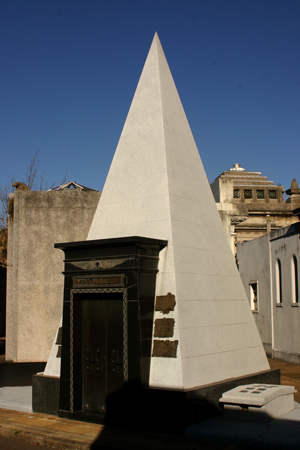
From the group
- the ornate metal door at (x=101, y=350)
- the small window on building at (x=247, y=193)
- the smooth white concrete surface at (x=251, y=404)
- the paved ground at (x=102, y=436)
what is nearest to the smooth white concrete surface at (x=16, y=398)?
the paved ground at (x=102, y=436)

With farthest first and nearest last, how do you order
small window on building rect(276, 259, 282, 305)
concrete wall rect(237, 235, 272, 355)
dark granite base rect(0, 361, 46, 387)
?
concrete wall rect(237, 235, 272, 355)
small window on building rect(276, 259, 282, 305)
dark granite base rect(0, 361, 46, 387)

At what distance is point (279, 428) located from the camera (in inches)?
248

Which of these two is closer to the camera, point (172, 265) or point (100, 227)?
point (172, 265)

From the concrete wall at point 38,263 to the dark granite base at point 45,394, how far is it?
8.74 feet

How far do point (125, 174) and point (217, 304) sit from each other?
9.18ft

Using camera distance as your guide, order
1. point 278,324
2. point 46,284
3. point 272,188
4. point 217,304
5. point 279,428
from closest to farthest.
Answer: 1. point 279,428
2. point 217,304
3. point 46,284
4. point 278,324
5. point 272,188

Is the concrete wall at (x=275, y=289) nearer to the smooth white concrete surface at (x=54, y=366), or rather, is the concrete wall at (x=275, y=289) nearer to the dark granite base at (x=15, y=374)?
the dark granite base at (x=15, y=374)

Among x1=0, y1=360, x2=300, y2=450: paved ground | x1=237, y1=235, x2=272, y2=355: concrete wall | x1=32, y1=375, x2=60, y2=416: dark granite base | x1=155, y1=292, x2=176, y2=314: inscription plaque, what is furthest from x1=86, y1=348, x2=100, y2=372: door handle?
x1=237, y1=235, x2=272, y2=355: concrete wall

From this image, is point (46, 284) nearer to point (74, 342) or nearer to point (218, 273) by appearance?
point (74, 342)

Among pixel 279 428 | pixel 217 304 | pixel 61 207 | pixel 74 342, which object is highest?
pixel 61 207

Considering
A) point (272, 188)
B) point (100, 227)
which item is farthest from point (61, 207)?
point (272, 188)

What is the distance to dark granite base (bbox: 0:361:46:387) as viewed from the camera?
1039cm

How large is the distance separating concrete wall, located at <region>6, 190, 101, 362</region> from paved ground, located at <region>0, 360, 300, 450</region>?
3181 millimetres

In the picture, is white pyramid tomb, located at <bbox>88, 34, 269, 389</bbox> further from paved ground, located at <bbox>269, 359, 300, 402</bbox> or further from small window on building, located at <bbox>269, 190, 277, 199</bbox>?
small window on building, located at <bbox>269, 190, 277, 199</bbox>
